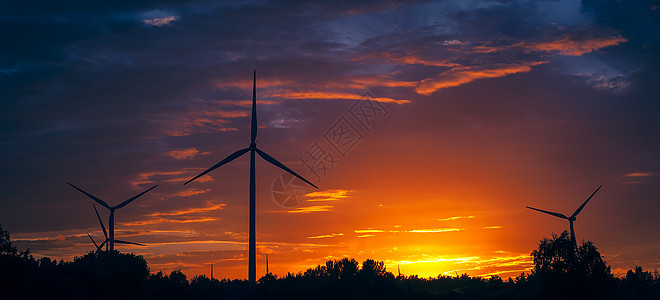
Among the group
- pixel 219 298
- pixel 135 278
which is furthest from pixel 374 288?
pixel 135 278

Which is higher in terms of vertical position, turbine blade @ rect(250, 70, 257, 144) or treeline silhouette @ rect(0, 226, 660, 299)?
turbine blade @ rect(250, 70, 257, 144)

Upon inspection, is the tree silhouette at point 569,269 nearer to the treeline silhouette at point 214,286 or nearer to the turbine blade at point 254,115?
the treeline silhouette at point 214,286

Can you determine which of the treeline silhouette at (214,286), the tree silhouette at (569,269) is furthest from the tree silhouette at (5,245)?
the tree silhouette at (569,269)

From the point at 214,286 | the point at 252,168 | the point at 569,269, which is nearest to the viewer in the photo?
the point at 252,168

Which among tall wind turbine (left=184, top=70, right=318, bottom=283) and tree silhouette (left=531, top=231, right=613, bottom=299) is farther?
tree silhouette (left=531, top=231, right=613, bottom=299)

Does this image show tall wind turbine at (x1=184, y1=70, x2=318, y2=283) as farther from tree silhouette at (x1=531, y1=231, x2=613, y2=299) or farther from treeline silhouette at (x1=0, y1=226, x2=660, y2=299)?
tree silhouette at (x1=531, y1=231, x2=613, y2=299)

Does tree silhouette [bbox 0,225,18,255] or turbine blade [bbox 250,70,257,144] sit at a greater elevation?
turbine blade [bbox 250,70,257,144]

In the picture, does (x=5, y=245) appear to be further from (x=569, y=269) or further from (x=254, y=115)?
(x=569, y=269)

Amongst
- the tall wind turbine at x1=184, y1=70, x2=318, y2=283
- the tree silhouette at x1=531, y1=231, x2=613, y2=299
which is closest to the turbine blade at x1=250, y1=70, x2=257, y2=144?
the tall wind turbine at x1=184, y1=70, x2=318, y2=283

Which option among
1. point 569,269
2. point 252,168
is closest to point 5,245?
point 252,168

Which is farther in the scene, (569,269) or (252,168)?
(569,269)

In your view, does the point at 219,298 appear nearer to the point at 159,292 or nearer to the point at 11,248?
the point at 159,292

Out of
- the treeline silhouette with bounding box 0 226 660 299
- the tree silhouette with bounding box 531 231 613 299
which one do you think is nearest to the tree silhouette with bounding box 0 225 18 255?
the treeline silhouette with bounding box 0 226 660 299

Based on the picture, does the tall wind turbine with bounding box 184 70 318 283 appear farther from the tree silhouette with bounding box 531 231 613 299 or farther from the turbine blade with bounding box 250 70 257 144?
the tree silhouette with bounding box 531 231 613 299
